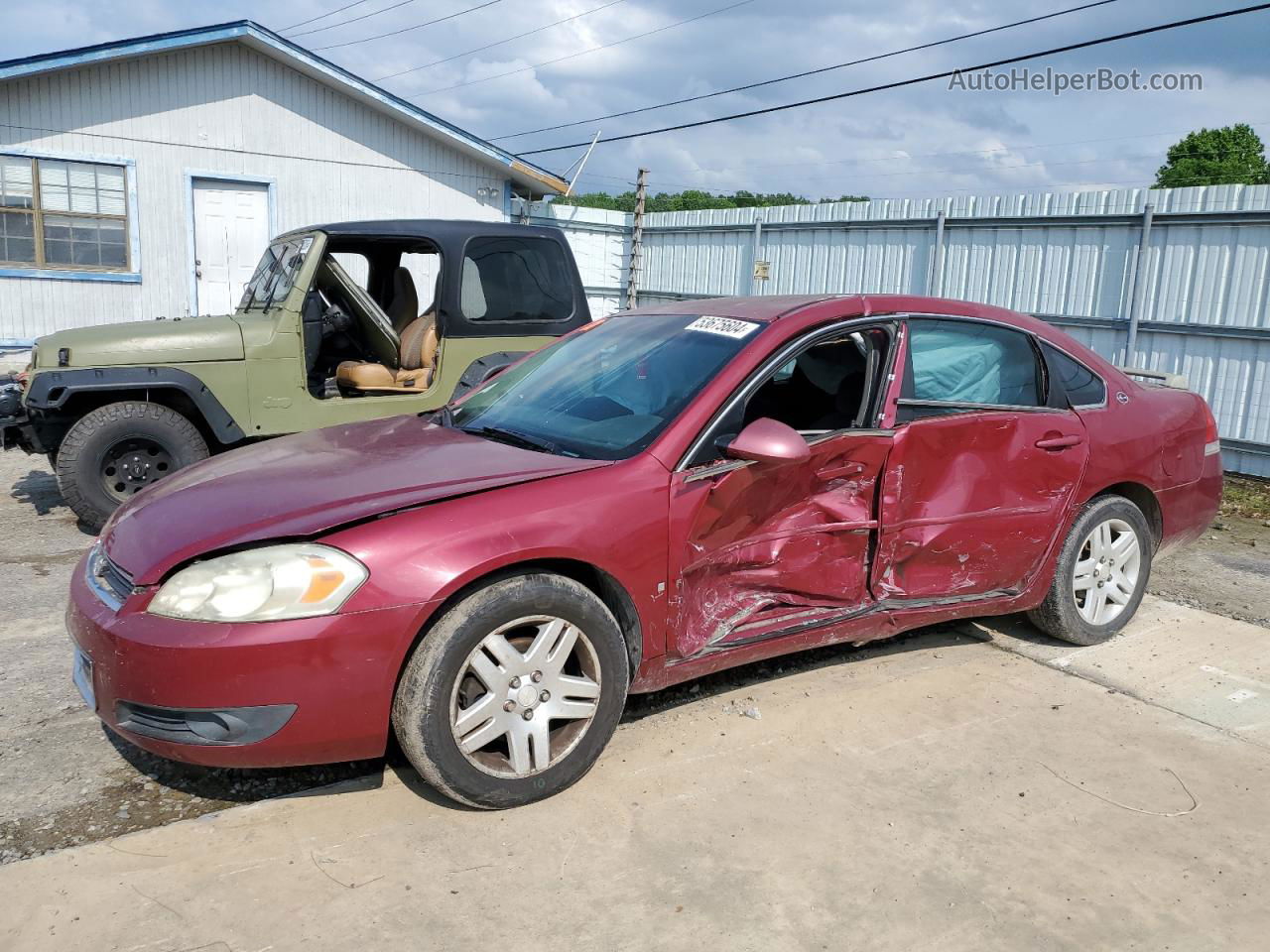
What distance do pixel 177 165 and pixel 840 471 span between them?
12331mm

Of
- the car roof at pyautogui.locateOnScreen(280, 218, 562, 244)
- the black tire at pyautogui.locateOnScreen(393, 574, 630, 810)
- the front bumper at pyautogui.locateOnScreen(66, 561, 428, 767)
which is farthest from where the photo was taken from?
the car roof at pyautogui.locateOnScreen(280, 218, 562, 244)

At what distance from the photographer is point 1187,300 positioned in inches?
374

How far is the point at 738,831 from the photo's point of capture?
2986mm

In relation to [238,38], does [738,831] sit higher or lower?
lower

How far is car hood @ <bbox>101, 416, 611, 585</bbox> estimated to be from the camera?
2.85 m

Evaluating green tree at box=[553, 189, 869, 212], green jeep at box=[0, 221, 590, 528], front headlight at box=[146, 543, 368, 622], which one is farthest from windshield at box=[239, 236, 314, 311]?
green tree at box=[553, 189, 869, 212]

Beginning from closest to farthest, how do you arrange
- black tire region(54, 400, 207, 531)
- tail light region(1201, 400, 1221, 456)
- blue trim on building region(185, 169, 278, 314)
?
tail light region(1201, 400, 1221, 456) → black tire region(54, 400, 207, 531) → blue trim on building region(185, 169, 278, 314)

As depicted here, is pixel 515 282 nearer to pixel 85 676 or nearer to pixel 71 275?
pixel 85 676

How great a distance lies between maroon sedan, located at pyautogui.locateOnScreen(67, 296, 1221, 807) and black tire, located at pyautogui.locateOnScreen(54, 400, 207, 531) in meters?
2.81

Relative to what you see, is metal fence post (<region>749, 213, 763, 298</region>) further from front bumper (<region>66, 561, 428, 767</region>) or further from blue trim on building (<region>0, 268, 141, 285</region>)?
front bumper (<region>66, 561, 428, 767</region>)

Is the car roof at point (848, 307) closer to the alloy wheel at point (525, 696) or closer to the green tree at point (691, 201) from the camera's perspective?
the alloy wheel at point (525, 696)

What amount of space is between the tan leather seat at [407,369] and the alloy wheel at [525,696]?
158 inches

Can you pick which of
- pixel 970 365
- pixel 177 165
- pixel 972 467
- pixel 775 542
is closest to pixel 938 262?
pixel 970 365

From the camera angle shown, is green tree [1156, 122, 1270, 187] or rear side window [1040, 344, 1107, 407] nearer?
rear side window [1040, 344, 1107, 407]
